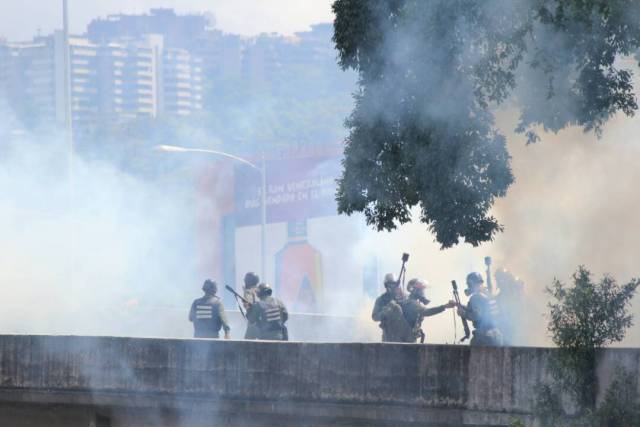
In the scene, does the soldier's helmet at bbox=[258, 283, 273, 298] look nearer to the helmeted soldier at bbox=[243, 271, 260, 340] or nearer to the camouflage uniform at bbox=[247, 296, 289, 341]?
the camouflage uniform at bbox=[247, 296, 289, 341]

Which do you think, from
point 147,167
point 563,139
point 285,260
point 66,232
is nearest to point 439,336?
point 563,139

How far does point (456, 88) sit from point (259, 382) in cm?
329

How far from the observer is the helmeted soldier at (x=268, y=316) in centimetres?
1766

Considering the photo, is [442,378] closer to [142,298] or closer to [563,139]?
[563,139]

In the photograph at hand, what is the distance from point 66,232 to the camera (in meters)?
36.2

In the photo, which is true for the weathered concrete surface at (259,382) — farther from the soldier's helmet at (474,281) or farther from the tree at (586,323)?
the soldier's helmet at (474,281)

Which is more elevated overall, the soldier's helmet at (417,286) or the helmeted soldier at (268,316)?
the soldier's helmet at (417,286)

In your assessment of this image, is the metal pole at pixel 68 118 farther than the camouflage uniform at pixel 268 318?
Yes

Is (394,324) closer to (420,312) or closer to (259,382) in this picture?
(420,312)

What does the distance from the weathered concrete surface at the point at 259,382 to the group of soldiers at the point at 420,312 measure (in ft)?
7.19

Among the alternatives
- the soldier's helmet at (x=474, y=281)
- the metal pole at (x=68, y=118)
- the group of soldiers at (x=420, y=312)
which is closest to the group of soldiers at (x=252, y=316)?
the group of soldiers at (x=420, y=312)

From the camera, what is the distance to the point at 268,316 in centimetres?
1767

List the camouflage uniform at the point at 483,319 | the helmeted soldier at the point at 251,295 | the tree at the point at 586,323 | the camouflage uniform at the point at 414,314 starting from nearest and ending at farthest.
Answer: the tree at the point at 586,323, the camouflage uniform at the point at 483,319, the camouflage uniform at the point at 414,314, the helmeted soldier at the point at 251,295

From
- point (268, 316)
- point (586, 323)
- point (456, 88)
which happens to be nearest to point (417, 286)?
point (268, 316)
